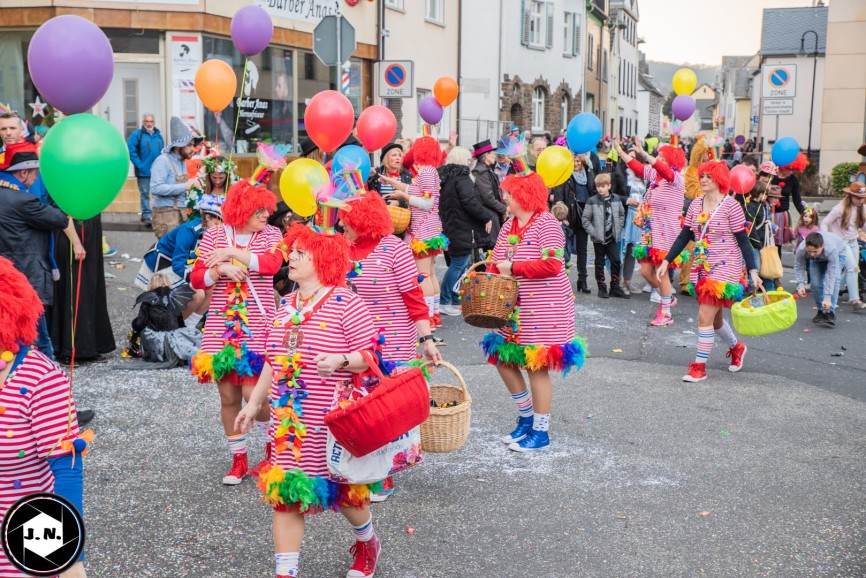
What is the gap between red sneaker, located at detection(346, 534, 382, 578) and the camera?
417 cm

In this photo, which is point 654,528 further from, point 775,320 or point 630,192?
point 630,192

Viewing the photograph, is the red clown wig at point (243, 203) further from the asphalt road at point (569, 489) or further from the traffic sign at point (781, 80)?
the traffic sign at point (781, 80)

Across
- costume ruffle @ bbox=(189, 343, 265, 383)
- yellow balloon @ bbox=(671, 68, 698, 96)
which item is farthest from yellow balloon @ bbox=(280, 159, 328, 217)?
yellow balloon @ bbox=(671, 68, 698, 96)

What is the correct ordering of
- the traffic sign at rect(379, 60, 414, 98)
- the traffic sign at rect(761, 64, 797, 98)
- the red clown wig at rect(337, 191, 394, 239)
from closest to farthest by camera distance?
the red clown wig at rect(337, 191, 394, 239) < the traffic sign at rect(379, 60, 414, 98) < the traffic sign at rect(761, 64, 797, 98)

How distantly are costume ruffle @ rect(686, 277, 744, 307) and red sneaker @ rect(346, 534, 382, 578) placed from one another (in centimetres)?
450

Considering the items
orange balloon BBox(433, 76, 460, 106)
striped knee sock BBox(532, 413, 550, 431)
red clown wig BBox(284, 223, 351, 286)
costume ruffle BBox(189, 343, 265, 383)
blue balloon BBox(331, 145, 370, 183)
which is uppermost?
orange balloon BBox(433, 76, 460, 106)

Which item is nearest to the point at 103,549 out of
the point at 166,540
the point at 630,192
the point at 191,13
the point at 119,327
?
the point at 166,540

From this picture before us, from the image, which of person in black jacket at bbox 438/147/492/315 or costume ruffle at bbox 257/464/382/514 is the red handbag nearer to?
costume ruffle at bbox 257/464/382/514

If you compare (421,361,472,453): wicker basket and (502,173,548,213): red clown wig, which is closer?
(421,361,472,453): wicker basket

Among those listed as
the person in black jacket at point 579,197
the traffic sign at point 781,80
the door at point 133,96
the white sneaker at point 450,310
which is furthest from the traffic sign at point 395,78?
the traffic sign at point 781,80

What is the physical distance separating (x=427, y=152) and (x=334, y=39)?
6.31 ft

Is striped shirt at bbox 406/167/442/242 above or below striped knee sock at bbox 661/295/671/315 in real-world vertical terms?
above

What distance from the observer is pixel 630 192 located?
1286 cm

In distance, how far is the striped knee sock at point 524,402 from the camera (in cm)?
610
